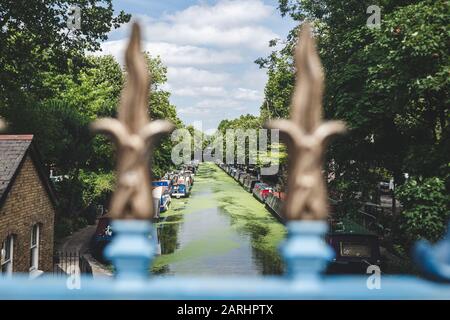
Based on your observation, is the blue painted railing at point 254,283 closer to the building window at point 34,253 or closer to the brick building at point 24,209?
the brick building at point 24,209

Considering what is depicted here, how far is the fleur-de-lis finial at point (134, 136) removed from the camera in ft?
7.66

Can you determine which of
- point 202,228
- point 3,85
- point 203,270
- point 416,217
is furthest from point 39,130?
point 416,217

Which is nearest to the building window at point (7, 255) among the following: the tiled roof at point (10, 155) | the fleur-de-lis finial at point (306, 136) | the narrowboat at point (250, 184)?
the tiled roof at point (10, 155)

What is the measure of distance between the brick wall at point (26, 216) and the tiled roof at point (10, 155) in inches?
18.7

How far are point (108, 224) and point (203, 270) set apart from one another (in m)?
6.24

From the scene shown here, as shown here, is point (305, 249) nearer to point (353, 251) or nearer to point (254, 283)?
point (254, 283)

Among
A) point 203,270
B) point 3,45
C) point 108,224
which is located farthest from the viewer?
point 108,224

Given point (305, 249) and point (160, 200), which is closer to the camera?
point (305, 249)

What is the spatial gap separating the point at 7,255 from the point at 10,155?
10.7 feet

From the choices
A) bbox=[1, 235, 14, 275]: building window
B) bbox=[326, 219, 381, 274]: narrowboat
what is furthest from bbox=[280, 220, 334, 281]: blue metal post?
bbox=[326, 219, 381, 274]: narrowboat

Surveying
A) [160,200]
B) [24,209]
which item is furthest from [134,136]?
[160,200]

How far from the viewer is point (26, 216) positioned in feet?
52.7

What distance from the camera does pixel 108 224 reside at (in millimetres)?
24500
